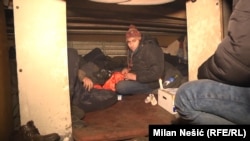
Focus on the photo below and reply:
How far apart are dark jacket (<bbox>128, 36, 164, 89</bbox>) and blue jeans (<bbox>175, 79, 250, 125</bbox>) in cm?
124

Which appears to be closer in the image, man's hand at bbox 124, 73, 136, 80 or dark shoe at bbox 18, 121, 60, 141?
dark shoe at bbox 18, 121, 60, 141

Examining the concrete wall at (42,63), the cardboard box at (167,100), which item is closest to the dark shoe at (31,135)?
the concrete wall at (42,63)

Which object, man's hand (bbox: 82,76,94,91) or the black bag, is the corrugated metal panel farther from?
the black bag

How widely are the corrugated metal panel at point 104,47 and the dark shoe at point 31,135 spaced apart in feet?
5.24

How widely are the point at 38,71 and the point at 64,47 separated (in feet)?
0.68

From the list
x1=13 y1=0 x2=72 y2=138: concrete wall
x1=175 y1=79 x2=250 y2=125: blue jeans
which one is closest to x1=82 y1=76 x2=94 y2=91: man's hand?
x1=13 y1=0 x2=72 y2=138: concrete wall

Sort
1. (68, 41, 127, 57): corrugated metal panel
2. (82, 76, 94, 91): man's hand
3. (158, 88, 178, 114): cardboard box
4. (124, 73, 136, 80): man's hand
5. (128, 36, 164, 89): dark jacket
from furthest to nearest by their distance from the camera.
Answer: (68, 41, 127, 57): corrugated metal panel
(124, 73, 136, 80): man's hand
(128, 36, 164, 89): dark jacket
(82, 76, 94, 91): man's hand
(158, 88, 178, 114): cardboard box

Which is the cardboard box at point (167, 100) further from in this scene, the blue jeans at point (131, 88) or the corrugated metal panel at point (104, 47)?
the corrugated metal panel at point (104, 47)

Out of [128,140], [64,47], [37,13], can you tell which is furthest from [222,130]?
[37,13]

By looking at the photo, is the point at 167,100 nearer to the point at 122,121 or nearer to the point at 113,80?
the point at 122,121

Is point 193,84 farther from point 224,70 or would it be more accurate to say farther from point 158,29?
point 158,29

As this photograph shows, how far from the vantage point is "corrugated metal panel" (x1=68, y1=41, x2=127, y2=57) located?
282cm

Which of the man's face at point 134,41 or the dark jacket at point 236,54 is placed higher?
the man's face at point 134,41

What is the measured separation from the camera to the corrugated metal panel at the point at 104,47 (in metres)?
2.82
